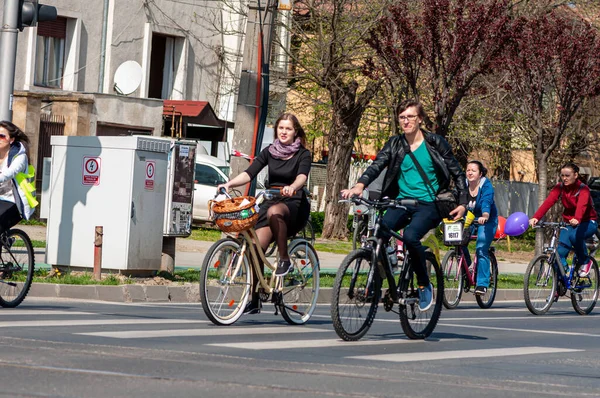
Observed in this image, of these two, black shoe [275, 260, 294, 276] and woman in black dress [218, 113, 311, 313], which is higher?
woman in black dress [218, 113, 311, 313]

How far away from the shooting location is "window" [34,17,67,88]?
3105 centimetres

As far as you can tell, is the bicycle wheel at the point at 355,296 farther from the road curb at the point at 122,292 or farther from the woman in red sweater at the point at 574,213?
the woman in red sweater at the point at 574,213

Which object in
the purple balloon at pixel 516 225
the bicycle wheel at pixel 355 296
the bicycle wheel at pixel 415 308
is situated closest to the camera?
the bicycle wheel at pixel 355 296

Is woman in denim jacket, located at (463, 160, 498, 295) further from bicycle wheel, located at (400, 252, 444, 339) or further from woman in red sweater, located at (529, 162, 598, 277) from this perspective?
bicycle wheel, located at (400, 252, 444, 339)

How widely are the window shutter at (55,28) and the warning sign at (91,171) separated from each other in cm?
1732

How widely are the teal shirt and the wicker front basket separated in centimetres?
125

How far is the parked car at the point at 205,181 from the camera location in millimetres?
27766

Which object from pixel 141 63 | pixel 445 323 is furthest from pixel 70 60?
pixel 445 323

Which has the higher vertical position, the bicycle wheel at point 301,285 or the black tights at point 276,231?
the black tights at point 276,231

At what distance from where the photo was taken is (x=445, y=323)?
12.5 metres

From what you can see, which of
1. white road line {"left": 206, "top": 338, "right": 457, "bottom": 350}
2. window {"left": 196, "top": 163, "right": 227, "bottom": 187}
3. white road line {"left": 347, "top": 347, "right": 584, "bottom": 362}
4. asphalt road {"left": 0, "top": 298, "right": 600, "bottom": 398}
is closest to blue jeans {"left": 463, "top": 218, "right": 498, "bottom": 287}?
asphalt road {"left": 0, "top": 298, "right": 600, "bottom": 398}

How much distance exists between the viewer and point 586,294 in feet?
51.7

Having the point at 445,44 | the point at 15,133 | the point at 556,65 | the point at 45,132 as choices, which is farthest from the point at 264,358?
the point at 45,132

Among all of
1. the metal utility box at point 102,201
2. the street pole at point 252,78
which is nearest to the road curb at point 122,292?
the metal utility box at point 102,201
